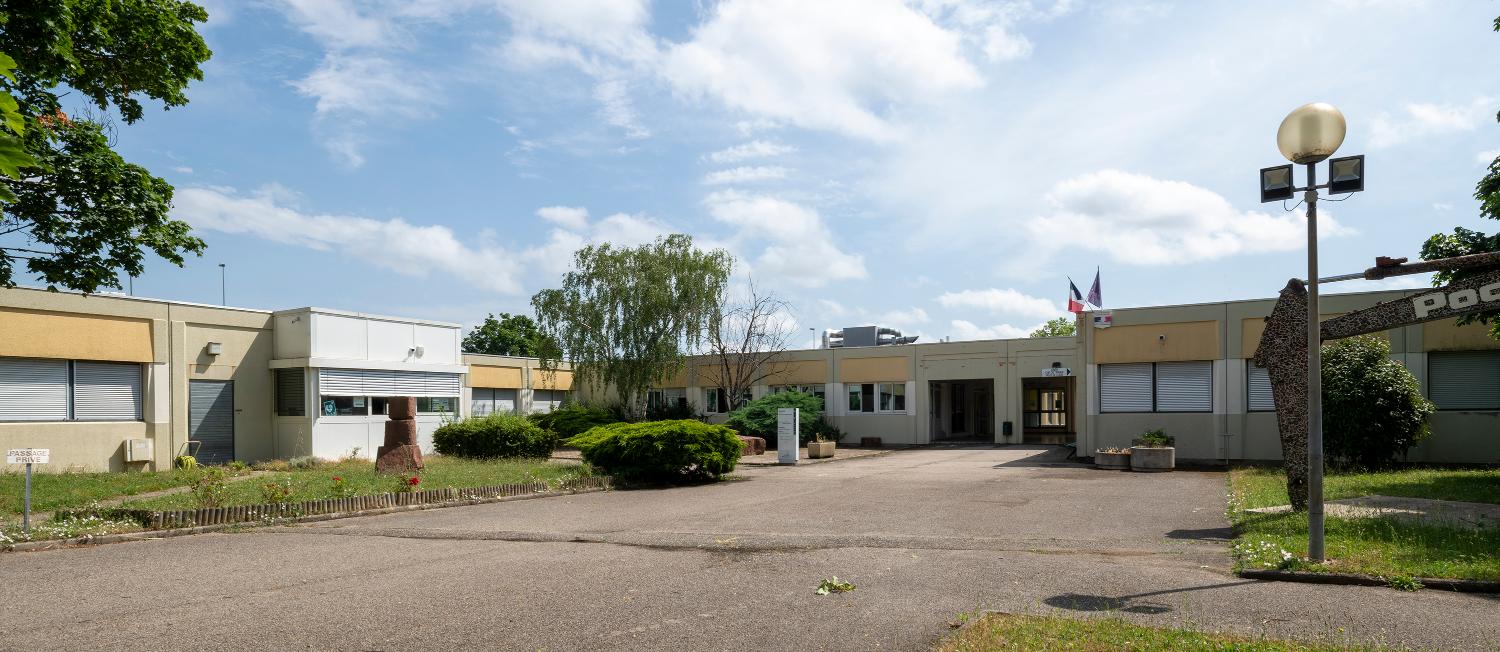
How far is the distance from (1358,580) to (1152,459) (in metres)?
14.8

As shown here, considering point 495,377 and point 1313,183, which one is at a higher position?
point 1313,183

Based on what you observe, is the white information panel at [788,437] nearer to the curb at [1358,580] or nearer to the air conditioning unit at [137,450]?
the air conditioning unit at [137,450]

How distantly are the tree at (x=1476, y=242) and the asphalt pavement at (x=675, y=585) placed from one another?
5.90m

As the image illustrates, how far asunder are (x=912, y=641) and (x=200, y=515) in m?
10.6

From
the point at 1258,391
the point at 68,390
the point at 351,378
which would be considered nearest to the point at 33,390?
the point at 68,390

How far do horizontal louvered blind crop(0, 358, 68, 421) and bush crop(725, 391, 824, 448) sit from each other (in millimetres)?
19404

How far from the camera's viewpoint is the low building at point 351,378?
20484 millimetres

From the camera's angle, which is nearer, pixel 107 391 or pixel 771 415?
pixel 107 391

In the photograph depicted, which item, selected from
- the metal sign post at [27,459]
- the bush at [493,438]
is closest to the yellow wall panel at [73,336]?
the bush at [493,438]

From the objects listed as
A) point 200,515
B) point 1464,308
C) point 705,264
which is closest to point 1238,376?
point 1464,308

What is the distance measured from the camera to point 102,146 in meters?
13.5

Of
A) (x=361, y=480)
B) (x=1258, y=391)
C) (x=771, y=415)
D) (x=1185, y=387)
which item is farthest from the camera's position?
(x=771, y=415)

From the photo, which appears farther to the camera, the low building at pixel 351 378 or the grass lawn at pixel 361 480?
the low building at pixel 351 378

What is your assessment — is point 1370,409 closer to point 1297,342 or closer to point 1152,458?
point 1152,458
